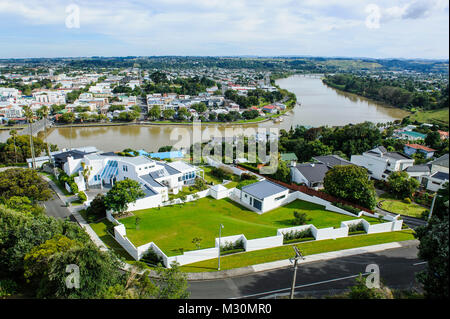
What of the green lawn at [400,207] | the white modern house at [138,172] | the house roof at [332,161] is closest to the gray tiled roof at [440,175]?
the green lawn at [400,207]

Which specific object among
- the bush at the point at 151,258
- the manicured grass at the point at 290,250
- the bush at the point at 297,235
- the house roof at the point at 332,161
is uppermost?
the house roof at the point at 332,161

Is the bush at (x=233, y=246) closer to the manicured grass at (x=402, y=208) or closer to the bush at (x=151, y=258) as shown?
the bush at (x=151, y=258)

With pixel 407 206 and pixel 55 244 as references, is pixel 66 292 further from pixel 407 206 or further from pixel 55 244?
pixel 407 206

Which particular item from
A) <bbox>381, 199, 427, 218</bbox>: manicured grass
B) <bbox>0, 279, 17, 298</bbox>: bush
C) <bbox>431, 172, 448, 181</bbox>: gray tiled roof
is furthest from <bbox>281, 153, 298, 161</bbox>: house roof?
<bbox>0, 279, 17, 298</bbox>: bush

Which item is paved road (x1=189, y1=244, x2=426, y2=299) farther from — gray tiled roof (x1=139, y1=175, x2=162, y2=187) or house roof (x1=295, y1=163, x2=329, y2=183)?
gray tiled roof (x1=139, y1=175, x2=162, y2=187)

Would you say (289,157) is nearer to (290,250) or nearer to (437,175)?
(437,175)
